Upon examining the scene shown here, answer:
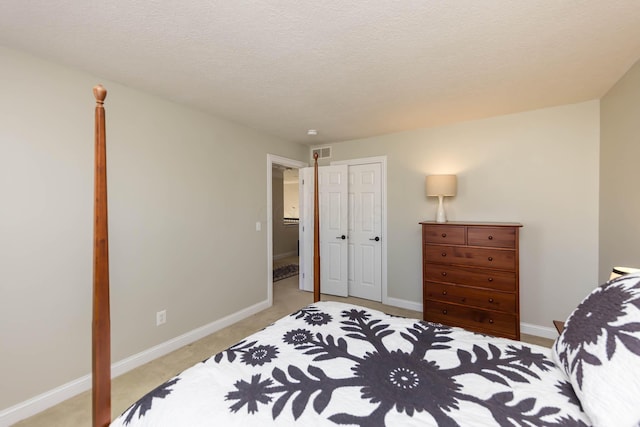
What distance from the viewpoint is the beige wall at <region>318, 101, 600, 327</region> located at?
2777mm

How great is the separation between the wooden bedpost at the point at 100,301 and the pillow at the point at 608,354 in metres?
1.72

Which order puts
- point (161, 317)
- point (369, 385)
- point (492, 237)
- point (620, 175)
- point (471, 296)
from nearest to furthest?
point (369, 385) < point (620, 175) < point (161, 317) < point (492, 237) < point (471, 296)

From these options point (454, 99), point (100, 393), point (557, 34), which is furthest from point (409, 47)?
point (100, 393)

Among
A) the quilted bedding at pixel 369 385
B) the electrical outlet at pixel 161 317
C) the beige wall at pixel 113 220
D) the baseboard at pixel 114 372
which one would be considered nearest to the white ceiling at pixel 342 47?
the beige wall at pixel 113 220

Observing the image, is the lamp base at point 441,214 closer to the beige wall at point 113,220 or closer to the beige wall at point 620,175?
the beige wall at point 620,175

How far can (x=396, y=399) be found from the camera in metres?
1.02

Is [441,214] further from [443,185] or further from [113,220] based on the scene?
[113,220]

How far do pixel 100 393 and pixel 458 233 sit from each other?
3.00m

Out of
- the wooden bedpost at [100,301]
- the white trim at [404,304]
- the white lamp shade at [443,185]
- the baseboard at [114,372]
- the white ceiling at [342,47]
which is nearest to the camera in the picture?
the wooden bedpost at [100,301]

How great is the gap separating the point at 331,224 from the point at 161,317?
2.51 meters

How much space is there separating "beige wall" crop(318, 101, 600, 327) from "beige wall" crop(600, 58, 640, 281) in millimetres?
143

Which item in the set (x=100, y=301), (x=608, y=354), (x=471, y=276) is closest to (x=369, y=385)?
(x=608, y=354)

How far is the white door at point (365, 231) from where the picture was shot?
403 cm

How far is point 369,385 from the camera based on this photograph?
110cm
